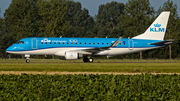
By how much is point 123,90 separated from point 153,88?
5.51 feet

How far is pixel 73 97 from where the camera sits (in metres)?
12.9

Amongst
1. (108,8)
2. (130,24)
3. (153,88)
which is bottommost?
(153,88)

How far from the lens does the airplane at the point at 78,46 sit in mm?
45500

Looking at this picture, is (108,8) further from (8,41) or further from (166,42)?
(166,42)

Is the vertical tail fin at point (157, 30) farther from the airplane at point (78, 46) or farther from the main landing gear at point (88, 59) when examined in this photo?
the main landing gear at point (88, 59)

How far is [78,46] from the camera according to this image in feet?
153

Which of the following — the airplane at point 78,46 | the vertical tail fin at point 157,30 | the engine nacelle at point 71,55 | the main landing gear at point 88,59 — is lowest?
the main landing gear at point 88,59

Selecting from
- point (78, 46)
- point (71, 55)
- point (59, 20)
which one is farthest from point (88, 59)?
point (59, 20)

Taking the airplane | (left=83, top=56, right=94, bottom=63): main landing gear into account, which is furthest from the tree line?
(left=83, top=56, right=94, bottom=63): main landing gear

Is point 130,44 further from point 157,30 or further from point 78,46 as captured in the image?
point 78,46

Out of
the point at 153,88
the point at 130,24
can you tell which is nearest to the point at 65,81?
the point at 153,88

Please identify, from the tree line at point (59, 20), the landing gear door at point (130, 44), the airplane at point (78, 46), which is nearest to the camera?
the airplane at point (78, 46)

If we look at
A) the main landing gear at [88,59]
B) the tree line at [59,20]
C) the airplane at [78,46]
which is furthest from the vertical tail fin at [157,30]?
the tree line at [59,20]

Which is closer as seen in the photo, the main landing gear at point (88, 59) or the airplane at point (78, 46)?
the airplane at point (78, 46)
